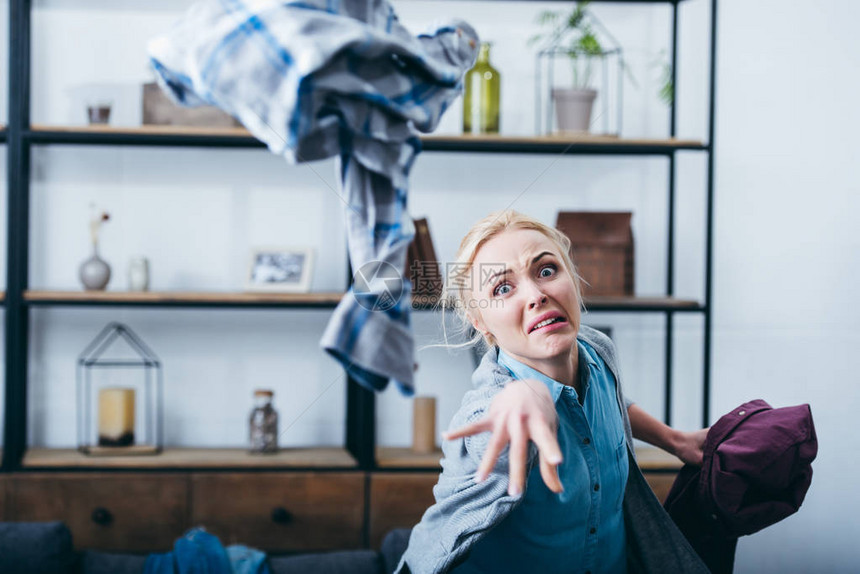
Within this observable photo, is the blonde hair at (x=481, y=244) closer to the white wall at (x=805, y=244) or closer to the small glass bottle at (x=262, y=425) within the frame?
the white wall at (x=805, y=244)

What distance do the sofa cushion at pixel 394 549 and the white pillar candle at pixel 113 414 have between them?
0.95 meters

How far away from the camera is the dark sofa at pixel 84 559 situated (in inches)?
59.1

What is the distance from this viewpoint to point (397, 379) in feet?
2.93

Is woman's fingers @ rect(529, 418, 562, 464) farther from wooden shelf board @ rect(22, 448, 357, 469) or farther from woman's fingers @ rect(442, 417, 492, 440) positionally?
wooden shelf board @ rect(22, 448, 357, 469)

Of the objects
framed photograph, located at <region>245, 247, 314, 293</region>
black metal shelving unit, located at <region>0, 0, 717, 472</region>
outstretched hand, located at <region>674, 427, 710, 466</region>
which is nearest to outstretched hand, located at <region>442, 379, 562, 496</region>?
outstretched hand, located at <region>674, 427, 710, 466</region>

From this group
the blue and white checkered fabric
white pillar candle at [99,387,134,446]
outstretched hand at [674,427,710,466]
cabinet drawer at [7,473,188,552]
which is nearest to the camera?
the blue and white checkered fabric

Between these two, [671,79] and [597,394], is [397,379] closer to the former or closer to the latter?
[597,394]

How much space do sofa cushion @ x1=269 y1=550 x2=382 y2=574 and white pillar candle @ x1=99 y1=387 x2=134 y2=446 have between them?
30.7 inches

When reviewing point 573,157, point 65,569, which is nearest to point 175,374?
point 65,569

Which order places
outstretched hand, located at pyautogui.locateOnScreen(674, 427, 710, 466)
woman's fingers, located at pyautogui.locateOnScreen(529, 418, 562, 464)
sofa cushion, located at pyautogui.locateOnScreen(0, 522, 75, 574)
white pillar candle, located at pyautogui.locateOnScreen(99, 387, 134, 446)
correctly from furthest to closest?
white pillar candle, located at pyautogui.locateOnScreen(99, 387, 134, 446), sofa cushion, located at pyautogui.locateOnScreen(0, 522, 75, 574), outstretched hand, located at pyautogui.locateOnScreen(674, 427, 710, 466), woman's fingers, located at pyautogui.locateOnScreen(529, 418, 562, 464)

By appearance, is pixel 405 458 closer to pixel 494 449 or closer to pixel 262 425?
pixel 262 425

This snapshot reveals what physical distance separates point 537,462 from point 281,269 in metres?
1.39

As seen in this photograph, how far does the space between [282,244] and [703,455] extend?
4.98ft

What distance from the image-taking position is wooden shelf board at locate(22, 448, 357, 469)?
2070 millimetres
